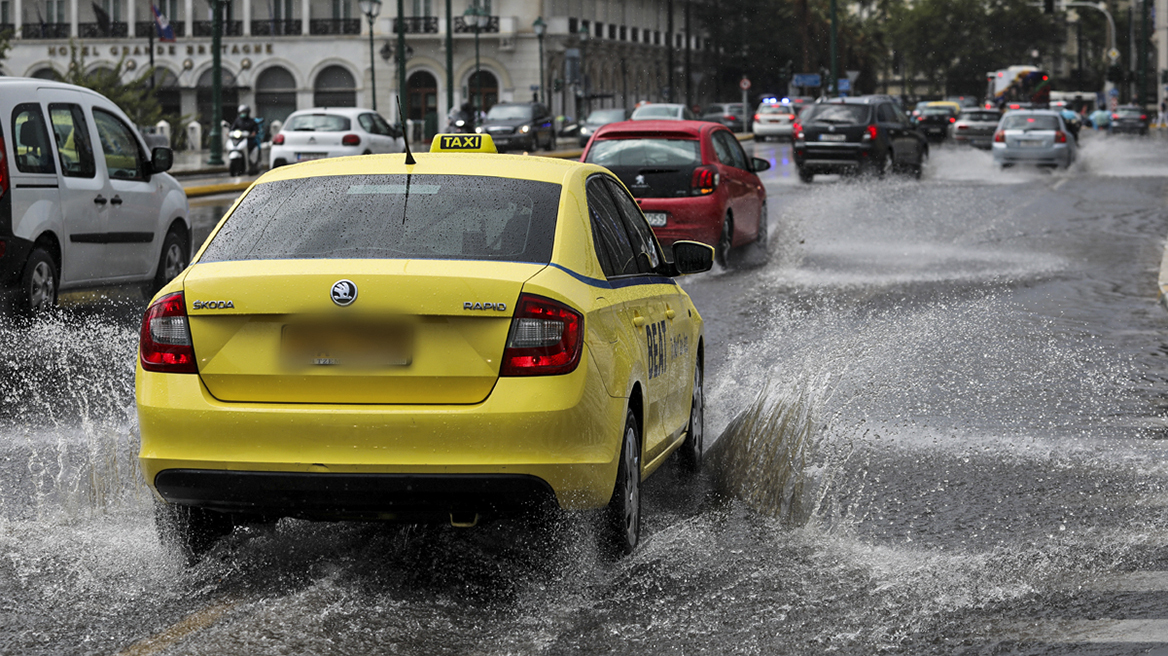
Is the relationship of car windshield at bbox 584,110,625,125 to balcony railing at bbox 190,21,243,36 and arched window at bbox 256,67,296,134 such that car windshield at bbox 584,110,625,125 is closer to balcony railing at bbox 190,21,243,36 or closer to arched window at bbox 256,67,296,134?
arched window at bbox 256,67,296,134

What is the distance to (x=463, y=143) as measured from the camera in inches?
269

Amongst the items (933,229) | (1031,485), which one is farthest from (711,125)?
(1031,485)

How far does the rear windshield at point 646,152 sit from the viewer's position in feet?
55.4

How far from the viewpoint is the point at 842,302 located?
14.3 m

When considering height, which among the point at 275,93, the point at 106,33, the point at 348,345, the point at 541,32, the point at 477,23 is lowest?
the point at 348,345

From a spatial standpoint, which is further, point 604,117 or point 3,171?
point 604,117

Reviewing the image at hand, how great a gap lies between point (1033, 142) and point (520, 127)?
1715cm

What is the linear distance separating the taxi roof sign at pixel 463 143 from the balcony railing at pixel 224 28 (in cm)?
8160

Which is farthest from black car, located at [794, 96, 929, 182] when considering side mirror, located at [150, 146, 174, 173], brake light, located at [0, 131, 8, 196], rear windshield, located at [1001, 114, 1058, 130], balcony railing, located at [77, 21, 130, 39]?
balcony railing, located at [77, 21, 130, 39]

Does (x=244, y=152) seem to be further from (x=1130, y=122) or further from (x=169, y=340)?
(x=1130, y=122)

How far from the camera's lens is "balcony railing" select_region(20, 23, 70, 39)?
87.8m

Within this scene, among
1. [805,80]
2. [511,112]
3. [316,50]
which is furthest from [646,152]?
[805,80]

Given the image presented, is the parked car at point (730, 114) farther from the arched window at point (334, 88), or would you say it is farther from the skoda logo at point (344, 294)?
the skoda logo at point (344, 294)

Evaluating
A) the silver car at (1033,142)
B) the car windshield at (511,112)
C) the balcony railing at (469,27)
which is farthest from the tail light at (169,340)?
the balcony railing at (469,27)
